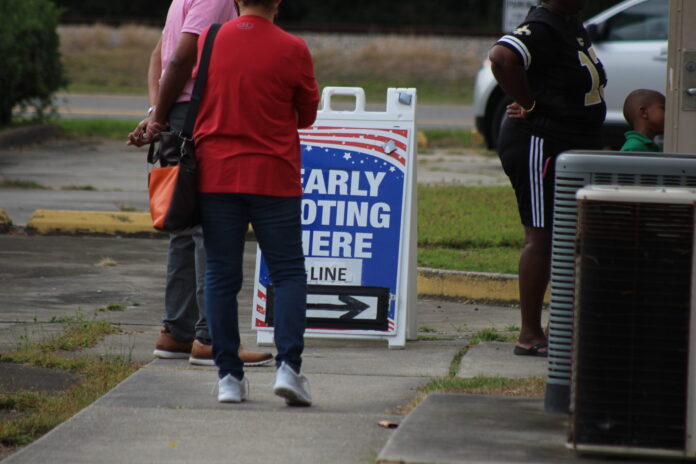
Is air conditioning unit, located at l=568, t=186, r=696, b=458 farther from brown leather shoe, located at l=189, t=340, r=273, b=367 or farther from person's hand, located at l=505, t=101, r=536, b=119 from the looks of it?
brown leather shoe, located at l=189, t=340, r=273, b=367

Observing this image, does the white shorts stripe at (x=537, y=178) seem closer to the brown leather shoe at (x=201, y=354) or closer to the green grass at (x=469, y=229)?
the brown leather shoe at (x=201, y=354)


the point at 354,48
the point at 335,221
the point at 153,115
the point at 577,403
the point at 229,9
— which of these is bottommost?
the point at 577,403

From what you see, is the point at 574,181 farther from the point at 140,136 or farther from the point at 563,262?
the point at 140,136

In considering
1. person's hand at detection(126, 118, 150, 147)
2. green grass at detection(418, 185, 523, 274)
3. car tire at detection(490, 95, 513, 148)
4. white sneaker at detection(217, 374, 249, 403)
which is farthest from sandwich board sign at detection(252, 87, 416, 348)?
car tire at detection(490, 95, 513, 148)

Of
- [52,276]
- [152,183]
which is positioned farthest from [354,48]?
[152,183]

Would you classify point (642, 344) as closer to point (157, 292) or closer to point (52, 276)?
point (157, 292)

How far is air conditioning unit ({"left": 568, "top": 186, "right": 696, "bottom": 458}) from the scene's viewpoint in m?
3.66

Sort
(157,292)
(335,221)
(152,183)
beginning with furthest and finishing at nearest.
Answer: (157,292) < (335,221) < (152,183)

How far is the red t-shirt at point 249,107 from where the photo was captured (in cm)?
443

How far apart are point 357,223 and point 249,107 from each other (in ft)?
5.42

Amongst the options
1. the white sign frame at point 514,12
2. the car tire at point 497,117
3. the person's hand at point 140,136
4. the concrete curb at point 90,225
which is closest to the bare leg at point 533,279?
the person's hand at point 140,136

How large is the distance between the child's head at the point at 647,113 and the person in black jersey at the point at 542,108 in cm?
48

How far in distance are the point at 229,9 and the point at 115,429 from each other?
6.35 ft

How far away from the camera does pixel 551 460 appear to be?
372cm
